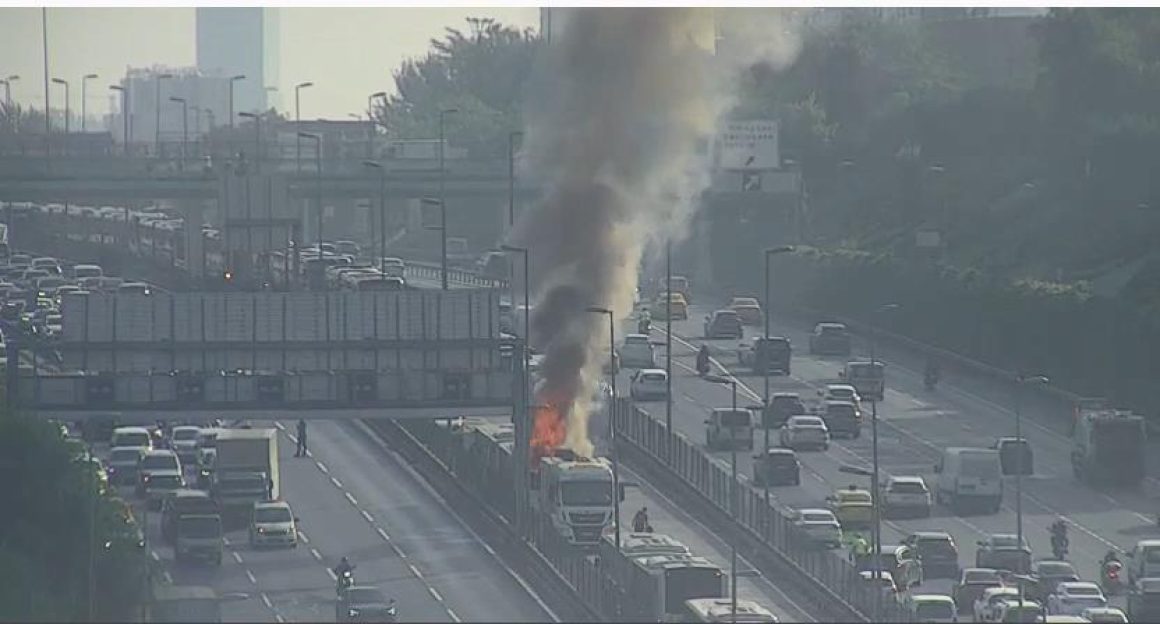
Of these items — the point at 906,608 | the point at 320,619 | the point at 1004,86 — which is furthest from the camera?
the point at 1004,86

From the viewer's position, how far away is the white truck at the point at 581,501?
68.1 metres

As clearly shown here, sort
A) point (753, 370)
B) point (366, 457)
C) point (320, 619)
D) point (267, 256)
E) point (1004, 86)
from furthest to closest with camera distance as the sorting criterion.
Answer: point (1004, 86)
point (267, 256)
point (753, 370)
point (366, 457)
point (320, 619)

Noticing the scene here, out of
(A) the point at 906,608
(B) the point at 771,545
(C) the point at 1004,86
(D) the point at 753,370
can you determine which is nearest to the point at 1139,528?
(B) the point at 771,545

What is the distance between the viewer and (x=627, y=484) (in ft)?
249

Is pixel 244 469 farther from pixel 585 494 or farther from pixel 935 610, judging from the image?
pixel 935 610

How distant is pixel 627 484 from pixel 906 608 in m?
22.4

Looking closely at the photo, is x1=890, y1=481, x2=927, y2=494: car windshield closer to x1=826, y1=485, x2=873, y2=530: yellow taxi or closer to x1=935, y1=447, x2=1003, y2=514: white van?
x1=935, y1=447, x2=1003, y2=514: white van

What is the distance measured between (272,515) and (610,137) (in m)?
19.9

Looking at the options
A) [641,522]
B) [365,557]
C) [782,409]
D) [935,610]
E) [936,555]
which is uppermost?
[782,409]

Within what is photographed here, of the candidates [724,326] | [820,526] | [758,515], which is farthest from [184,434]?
[724,326]

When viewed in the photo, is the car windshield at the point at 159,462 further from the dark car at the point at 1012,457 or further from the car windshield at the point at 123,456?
the dark car at the point at 1012,457

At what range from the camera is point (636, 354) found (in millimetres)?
99438

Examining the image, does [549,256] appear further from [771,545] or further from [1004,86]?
[1004,86]

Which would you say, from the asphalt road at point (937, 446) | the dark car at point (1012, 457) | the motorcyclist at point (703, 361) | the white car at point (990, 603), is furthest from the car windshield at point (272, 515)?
the motorcyclist at point (703, 361)
